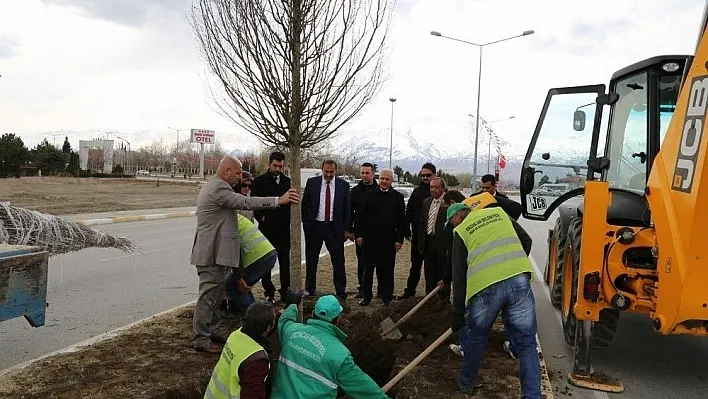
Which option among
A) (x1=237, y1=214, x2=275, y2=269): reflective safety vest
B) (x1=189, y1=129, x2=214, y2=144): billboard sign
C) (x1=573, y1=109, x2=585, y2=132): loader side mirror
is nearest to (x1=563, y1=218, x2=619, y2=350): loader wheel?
(x1=573, y1=109, x2=585, y2=132): loader side mirror

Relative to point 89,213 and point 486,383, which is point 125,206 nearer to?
point 89,213

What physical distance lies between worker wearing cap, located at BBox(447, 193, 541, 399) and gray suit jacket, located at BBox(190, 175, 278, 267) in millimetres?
1829

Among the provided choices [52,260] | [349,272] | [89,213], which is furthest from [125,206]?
[349,272]

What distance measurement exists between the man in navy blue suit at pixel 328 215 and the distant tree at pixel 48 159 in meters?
49.1

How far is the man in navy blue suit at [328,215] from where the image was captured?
24.4ft

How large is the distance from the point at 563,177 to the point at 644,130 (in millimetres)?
1443

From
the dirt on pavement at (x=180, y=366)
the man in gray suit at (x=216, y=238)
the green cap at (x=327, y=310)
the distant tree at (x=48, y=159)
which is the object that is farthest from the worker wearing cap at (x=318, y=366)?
the distant tree at (x=48, y=159)

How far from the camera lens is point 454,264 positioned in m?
4.63

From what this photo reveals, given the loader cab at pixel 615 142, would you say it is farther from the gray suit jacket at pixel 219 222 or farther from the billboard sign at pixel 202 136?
the billboard sign at pixel 202 136

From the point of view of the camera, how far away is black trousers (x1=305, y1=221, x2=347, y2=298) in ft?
24.5

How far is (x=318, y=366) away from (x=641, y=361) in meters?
4.07

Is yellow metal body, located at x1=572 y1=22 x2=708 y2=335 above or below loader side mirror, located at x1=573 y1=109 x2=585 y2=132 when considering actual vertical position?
below

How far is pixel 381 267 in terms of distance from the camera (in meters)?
7.48

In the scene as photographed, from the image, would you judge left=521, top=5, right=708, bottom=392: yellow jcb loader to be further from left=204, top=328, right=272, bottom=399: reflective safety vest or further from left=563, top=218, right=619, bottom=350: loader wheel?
left=204, top=328, right=272, bottom=399: reflective safety vest
